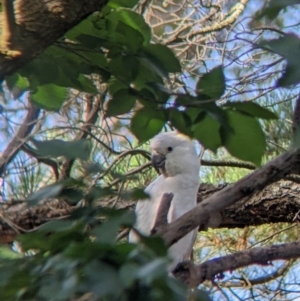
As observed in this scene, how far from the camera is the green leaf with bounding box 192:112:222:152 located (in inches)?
27.7

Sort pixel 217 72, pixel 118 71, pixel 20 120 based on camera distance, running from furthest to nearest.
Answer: pixel 20 120 → pixel 118 71 → pixel 217 72

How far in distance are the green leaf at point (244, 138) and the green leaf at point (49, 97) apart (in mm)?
317

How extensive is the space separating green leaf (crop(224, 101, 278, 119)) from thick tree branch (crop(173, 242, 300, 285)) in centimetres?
18

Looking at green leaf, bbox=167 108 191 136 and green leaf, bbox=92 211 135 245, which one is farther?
green leaf, bbox=167 108 191 136

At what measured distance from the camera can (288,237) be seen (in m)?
2.00

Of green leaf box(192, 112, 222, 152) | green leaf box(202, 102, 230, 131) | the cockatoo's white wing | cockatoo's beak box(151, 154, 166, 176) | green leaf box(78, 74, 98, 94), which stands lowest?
green leaf box(202, 102, 230, 131)

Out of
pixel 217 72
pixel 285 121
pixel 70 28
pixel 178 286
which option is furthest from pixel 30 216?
pixel 178 286

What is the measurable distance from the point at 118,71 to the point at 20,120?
1.19m

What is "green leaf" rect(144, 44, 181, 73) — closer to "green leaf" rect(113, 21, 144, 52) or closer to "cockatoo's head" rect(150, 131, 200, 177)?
"green leaf" rect(113, 21, 144, 52)

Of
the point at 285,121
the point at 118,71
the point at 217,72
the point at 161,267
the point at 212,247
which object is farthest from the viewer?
the point at 212,247

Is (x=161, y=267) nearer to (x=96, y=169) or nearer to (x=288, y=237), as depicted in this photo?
(x=96, y=169)

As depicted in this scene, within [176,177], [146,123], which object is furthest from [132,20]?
[176,177]

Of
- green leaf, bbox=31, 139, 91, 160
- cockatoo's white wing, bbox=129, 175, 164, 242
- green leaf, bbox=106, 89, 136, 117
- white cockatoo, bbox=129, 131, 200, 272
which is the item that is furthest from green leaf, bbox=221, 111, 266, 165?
white cockatoo, bbox=129, 131, 200, 272

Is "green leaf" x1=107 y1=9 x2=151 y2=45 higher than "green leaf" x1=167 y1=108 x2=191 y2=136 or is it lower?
higher
